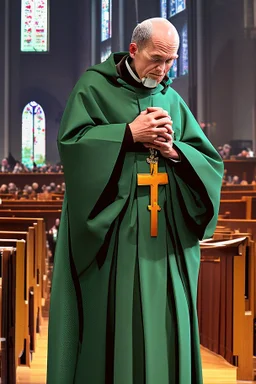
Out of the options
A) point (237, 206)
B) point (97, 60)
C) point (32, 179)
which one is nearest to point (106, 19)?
point (97, 60)

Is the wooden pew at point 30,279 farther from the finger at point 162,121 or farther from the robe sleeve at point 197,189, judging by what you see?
the finger at point 162,121

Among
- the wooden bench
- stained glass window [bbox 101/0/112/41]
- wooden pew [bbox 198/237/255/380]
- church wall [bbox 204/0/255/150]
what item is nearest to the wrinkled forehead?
wooden pew [bbox 198/237/255/380]

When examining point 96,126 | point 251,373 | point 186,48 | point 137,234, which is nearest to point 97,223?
point 137,234

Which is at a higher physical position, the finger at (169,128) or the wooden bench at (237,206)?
the finger at (169,128)

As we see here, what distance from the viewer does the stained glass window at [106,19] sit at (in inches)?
935

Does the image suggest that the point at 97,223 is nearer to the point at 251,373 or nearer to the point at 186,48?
the point at 251,373

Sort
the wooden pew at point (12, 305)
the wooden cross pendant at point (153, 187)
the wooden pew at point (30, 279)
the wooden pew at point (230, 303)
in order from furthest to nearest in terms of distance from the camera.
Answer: the wooden pew at point (30, 279) < the wooden pew at point (230, 303) < the wooden pew at point (12, 305) < the wooden cross pendant at point (153, 187)

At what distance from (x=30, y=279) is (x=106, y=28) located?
2021 centimetres

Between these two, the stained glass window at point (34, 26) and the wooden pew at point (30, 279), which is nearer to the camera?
the wooden pew at point (30, 279)

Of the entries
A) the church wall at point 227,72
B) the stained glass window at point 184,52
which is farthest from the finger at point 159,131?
the stained glass window at point 184,52

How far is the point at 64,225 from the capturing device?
246cm

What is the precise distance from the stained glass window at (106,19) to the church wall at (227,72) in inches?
133

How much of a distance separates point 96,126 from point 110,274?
1.62 feet

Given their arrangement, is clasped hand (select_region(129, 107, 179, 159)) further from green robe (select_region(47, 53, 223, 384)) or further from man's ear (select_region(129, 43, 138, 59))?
man's ear (select_region(129, 43, 138, 59))
